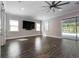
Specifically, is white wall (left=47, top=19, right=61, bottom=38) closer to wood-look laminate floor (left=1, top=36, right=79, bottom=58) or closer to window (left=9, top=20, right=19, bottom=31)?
window (left=9, top=20, right=19, bottom=31)

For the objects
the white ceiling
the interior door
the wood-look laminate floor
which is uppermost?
the white ceiling

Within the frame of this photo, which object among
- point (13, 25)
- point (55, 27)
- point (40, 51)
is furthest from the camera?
point (55, 27)

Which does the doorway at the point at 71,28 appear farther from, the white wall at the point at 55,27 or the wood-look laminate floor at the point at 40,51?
the wood-look laminate floor at the point at 40,51

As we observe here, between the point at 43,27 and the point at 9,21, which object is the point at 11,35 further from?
the point at 43,27

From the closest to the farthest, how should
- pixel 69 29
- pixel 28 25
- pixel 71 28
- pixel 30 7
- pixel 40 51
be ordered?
pixel 40 51 < pixel 30 7 < pixel 71 28 < pixel 69 29 < pixel 28 25

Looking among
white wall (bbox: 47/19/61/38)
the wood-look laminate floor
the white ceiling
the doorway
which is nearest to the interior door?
the doorway

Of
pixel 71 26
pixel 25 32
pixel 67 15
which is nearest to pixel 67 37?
pixel 71 26

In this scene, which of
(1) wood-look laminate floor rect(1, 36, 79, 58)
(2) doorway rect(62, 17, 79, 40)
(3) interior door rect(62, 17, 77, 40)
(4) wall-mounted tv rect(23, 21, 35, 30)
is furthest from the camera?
(4) wall-mounted tv rect(23, 21, 35, 30)

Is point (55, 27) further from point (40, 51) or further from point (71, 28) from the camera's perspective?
point (40, 51)

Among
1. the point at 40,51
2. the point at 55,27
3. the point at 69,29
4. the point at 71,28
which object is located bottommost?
the point at 40,51

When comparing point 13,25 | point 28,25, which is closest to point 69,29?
point 28,25

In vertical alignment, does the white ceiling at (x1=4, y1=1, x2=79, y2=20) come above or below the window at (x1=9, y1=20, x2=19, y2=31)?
above

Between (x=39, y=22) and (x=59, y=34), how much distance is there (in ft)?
18.2

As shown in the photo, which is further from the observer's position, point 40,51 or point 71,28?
point 71,28
